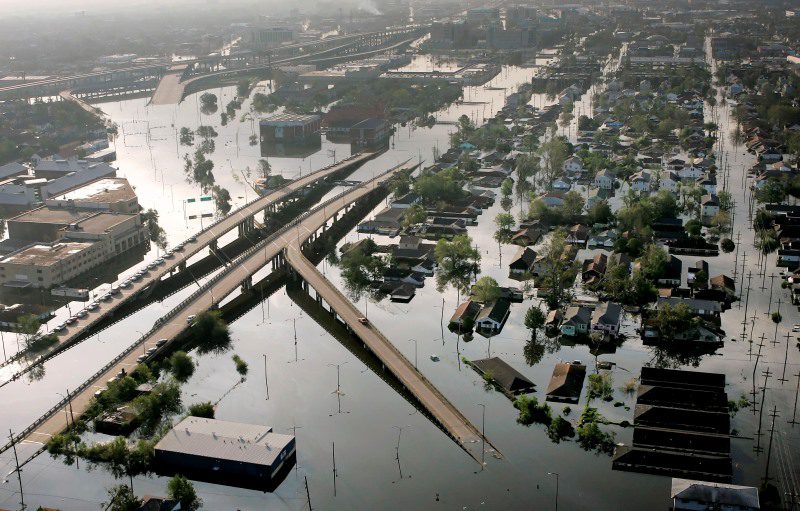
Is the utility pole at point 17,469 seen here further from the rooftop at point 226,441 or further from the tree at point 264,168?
the tree at point 264,168

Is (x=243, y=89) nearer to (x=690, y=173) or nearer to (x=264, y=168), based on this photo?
(x=264, y=168)

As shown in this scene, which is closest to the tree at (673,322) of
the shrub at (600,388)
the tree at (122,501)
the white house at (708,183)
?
the shrub at (600,388)

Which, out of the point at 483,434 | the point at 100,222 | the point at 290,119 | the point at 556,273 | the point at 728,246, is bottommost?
the point at 483,434

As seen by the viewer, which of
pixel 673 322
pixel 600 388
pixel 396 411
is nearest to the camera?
pixel 396 411

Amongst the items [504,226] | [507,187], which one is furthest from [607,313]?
[507,187]

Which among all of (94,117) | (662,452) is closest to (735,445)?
(662,452)

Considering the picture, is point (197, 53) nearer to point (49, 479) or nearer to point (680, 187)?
point (680, 187)
